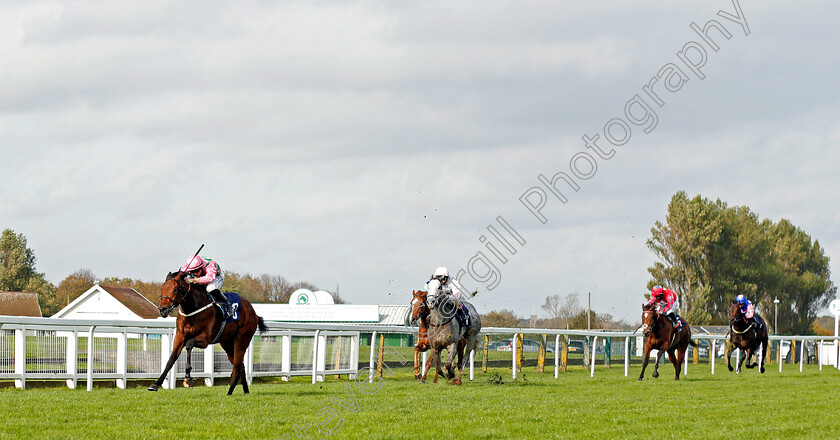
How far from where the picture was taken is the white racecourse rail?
39.2 feet

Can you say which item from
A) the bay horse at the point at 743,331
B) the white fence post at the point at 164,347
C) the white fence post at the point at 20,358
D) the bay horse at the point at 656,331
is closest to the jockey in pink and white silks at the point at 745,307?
the bay horse at the point at 743,331

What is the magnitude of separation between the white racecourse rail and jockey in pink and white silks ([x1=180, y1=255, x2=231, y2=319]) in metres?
1.76

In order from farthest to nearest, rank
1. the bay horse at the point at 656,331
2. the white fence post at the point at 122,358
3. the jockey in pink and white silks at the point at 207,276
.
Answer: the bay horse at the point at 656,331
the white fence post at the point at 122,358
the jockey in pink and white silks at the point at 207,276

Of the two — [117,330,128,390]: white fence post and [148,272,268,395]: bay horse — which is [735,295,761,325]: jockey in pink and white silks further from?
[117,330,128,390]: white fence post

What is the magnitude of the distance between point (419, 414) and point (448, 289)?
5.15 m

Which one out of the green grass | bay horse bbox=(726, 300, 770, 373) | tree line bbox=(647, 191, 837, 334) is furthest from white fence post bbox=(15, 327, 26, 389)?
tree line bbox=(647, 191, 837, 334)

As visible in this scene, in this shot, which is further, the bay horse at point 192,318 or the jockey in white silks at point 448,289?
the jockey in white silks at point 448,289

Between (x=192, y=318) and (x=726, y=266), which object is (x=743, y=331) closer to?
(x=192, y=318)

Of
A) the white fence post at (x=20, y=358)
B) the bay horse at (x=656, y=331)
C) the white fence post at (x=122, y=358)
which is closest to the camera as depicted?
the white fence post at (x=20, y=358)

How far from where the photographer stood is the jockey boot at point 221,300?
11156 millimetres

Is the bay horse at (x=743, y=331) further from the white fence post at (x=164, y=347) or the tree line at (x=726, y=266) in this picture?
the tree line at (x=726, y=266)

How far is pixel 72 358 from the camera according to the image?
1236 cm

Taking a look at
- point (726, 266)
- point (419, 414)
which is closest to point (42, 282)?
point (726, 266)

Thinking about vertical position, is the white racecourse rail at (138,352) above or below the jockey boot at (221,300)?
below
